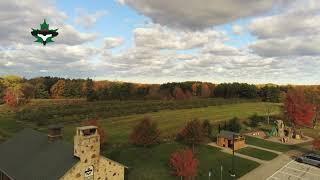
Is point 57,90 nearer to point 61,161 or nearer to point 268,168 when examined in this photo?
point 268,168

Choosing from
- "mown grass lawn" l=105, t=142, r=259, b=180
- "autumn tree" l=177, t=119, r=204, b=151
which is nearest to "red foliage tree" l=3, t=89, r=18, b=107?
"mown grass lawn" l=105, t=142, r=259, b=180

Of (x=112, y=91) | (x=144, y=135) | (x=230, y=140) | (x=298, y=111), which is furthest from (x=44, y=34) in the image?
(x=112, y=91)

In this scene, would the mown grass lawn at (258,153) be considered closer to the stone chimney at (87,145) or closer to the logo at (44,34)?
the stone chimney at (87,145)

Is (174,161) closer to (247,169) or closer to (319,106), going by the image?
(247,169)

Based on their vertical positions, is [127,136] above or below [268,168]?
above

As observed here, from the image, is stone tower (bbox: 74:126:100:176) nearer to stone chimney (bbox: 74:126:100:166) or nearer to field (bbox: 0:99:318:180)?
stone chimney (bbox: 74:126:100:166)

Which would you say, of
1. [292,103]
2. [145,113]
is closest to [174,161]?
[292,103]

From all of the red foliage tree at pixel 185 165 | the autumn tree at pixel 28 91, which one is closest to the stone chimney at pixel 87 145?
the red foliage tree at pixel 185 165
